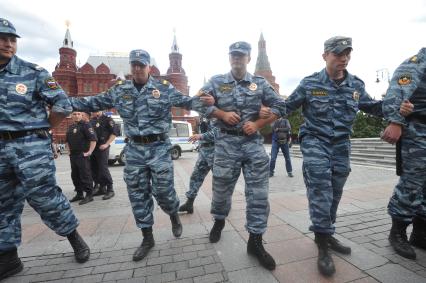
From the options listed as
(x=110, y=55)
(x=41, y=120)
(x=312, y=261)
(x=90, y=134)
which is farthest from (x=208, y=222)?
(x=110, y=55)

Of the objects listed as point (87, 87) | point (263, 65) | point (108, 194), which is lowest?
point (108, 194)

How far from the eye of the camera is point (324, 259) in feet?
7.63

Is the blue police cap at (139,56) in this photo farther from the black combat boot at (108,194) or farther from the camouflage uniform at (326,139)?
the black combat boot at (108,194)

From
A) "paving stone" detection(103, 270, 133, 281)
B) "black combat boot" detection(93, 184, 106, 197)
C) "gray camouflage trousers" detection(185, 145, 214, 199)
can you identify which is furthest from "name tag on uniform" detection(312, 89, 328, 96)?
"black combat boot" detection(93, 184, 106, 197)

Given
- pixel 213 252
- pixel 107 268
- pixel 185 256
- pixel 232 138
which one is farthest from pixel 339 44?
pixel 107 268

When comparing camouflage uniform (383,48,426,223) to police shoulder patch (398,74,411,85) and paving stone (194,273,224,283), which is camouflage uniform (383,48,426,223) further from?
paving stone (194,273,224,283)

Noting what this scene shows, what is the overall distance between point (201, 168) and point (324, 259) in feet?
7.89

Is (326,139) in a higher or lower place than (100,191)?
higher

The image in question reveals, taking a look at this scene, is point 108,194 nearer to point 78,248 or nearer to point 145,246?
point 78,248

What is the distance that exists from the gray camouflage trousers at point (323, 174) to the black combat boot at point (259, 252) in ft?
1.68

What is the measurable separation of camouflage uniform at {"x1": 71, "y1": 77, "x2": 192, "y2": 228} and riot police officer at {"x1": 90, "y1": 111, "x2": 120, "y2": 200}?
10.1 feet

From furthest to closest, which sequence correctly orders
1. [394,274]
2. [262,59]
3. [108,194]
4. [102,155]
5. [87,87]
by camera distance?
[262,59]
[87,87]
[102,155]
[108,194]
[394,274]

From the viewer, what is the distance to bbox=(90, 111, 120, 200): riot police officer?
590 cm

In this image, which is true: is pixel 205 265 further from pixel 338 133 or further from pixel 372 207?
pixel 372 207
